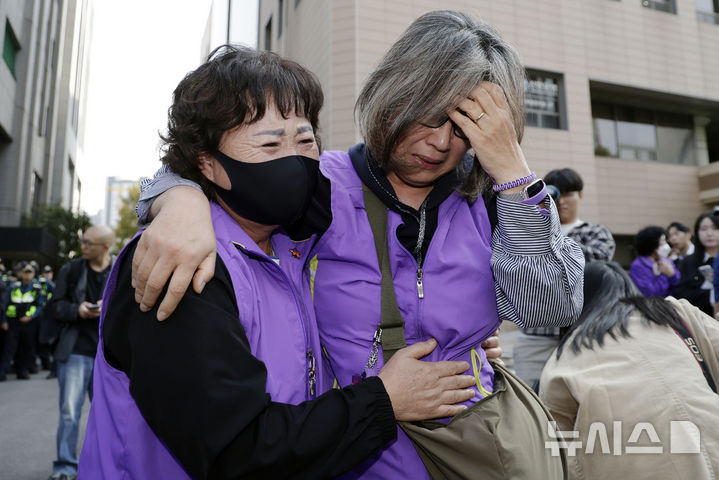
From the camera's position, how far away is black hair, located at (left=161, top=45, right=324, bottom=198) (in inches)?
60.9

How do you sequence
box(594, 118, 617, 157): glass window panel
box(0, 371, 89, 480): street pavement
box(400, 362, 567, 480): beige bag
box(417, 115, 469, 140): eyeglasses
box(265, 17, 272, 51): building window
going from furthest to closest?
box(265, 17, 272, 51): building window
box(594, 118, 617, 157): glass window panel
box(0, 371, 89, 480): street pavement
box(417, 115, 469, 140): eyeglasses
box(400, 362, 567, 480): beige bag

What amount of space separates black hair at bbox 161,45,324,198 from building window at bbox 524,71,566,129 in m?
13.9

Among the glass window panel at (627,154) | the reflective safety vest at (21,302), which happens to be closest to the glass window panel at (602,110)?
the glass window panel at (627,154)

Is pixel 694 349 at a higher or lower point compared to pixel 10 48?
lower

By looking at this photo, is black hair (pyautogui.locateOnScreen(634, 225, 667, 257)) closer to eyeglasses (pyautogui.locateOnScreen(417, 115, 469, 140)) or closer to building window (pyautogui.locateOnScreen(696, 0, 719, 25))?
eyeglasses (pyautogui.locateOnScreen(417, 115, 469, 140))

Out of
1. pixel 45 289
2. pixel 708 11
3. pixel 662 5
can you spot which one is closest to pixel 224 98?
pixel 45 289

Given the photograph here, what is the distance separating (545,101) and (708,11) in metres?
7.65

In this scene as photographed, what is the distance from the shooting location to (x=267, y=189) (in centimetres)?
152

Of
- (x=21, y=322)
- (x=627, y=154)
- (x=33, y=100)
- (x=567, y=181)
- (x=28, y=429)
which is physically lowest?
(x=28, y=429)

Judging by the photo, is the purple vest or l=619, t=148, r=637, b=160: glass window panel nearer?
the purple vest

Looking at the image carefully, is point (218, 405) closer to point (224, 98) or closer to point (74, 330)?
point (224, 98)

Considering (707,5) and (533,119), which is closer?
(533,119)

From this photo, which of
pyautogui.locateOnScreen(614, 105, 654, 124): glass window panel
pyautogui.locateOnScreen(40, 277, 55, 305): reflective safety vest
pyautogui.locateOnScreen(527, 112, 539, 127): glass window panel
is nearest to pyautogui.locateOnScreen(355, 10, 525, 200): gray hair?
pyautogui.locateOnScreen(40, 277, 55, 305): reflective safety vest

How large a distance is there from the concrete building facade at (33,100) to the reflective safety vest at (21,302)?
10.7 meters
